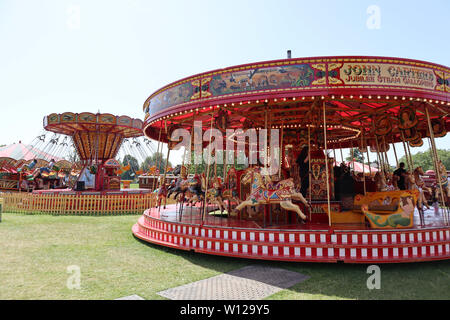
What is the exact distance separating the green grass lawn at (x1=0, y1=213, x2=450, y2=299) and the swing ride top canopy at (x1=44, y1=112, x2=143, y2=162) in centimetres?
1030

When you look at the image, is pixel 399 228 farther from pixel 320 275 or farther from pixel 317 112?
pixel 317 112

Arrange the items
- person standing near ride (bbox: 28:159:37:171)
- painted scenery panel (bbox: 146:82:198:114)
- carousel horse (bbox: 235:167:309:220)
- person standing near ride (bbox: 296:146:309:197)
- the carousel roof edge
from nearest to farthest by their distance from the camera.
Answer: the carousel roof edge
carousel horse (bbox: 235:167:309:220)
painted scenery panel (bbox: 146:82:198:114)
person standing near ride (bbox: 296:146:309:197)
person standing near ride (bbox: 28:159:37:171)

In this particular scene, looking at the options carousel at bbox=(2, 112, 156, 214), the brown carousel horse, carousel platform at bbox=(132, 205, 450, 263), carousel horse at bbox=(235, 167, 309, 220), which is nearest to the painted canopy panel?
carousel horse at bbox=(235, 167, 309, 220)

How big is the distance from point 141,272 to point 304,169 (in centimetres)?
562

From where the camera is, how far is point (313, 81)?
564 centimetres

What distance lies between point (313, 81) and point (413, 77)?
2.15 meters

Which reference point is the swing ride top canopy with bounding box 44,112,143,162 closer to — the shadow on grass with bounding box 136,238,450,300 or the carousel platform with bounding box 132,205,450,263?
the shadow on grass with bounding box 136,238,450,300

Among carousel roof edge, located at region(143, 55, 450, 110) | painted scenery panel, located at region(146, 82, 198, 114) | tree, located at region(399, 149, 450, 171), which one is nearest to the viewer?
carousel roof edge, located at region(143, 55, 450, 110)

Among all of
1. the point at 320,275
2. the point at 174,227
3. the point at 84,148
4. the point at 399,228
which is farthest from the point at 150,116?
the point at 84,148

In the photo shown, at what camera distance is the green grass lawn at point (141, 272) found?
3.90 m

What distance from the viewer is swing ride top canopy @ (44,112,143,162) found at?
16.2 metres

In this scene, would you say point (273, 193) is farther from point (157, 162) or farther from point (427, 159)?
point (427, 159)

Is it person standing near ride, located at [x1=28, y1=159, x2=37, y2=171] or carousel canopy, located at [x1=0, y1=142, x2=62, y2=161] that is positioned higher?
carousel canopy, located at [x1=0, y1=142, x2=62, y2=161]

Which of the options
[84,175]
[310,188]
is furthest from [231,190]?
[84,175]
